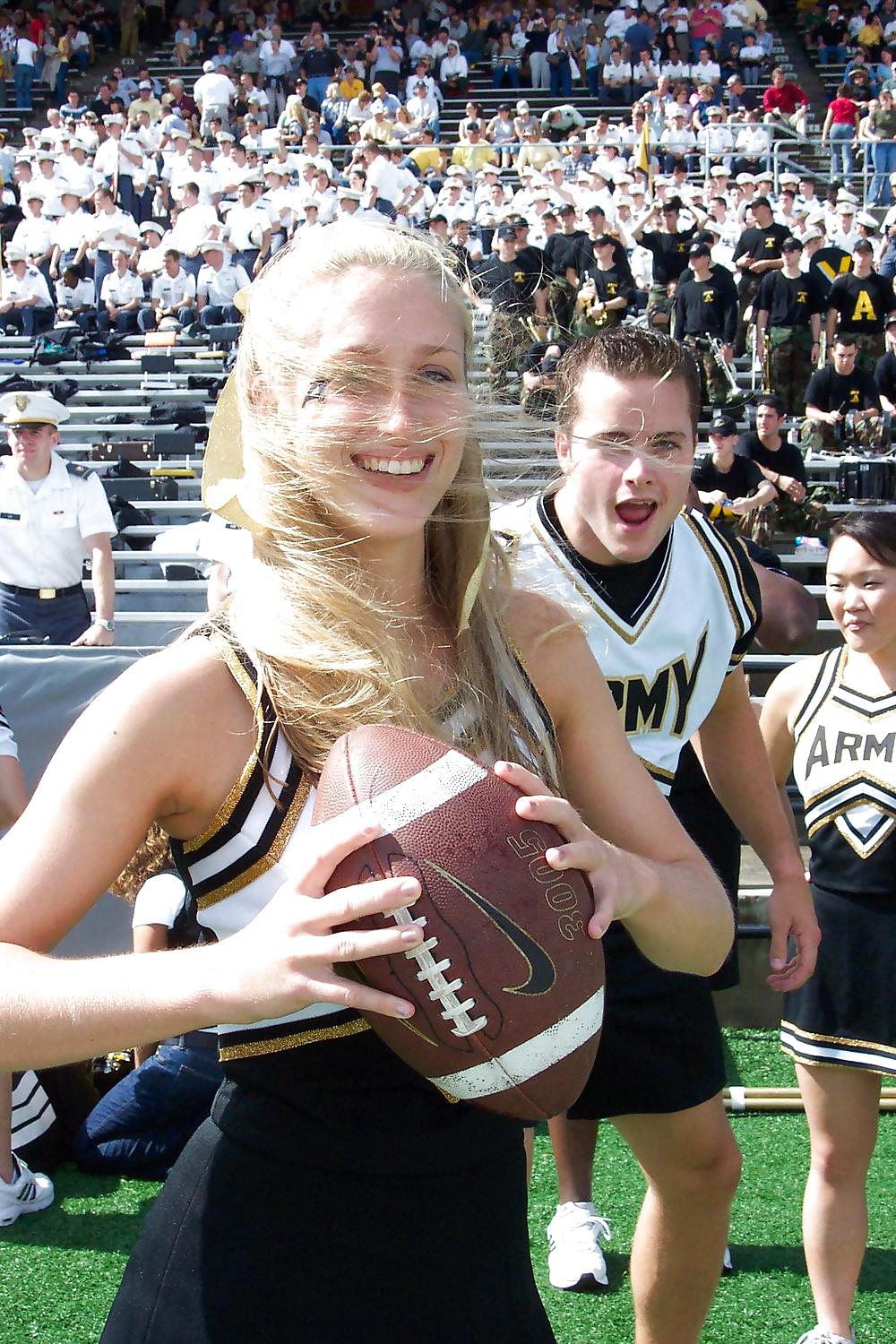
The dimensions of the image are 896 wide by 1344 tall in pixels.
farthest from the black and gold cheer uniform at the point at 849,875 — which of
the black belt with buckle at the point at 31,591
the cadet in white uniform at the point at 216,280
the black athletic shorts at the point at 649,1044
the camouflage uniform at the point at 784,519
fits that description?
the cadet in white uniform at the point at 216,280

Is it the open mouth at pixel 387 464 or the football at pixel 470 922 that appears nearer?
the football at pixel 470 922

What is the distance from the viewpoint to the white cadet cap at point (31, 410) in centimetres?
707

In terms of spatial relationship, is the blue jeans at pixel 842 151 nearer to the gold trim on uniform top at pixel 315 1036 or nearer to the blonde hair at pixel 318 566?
the blonde hair at pixel 318 566

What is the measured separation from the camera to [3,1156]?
357 cm

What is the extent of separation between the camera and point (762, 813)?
280 cm

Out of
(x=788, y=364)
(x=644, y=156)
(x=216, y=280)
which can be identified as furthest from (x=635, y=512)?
(x=644, y=156)

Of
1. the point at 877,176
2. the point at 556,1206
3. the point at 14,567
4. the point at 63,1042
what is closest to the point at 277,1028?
the point at 63,1042

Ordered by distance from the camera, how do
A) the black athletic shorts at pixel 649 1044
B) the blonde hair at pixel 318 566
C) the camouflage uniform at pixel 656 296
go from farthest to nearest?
the camouflage uniform at pixel 656 296
the black athletic shorts at pixel 649 1044
the blonde hair at pixel 318 566

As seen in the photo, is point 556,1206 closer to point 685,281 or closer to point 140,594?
point 140,594

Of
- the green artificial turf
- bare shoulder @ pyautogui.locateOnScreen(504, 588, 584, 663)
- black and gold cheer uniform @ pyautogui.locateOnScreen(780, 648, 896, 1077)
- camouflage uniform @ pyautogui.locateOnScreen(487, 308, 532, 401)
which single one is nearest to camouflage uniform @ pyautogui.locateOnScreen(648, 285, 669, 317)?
the green artificial turf

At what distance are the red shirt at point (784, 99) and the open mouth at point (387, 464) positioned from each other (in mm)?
20911

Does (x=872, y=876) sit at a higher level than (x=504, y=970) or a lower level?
lower

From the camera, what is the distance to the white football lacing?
4.20 feet

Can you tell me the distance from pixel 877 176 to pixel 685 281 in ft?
18.9
